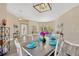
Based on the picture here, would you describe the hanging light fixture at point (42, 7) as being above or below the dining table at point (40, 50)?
above

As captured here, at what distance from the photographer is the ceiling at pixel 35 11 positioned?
1521 mm

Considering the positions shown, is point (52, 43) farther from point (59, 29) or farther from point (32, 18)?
point (32, 18)

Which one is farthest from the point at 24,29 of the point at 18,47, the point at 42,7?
the point at 42,7

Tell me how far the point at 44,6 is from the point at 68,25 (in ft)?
1.27

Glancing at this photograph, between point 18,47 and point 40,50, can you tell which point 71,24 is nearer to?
point 40,50

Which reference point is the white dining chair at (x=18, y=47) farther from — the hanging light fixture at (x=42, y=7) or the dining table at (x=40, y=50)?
the hanging light fixture at (x=42, y=7)

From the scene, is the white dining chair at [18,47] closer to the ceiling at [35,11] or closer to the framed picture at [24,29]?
the framed picture at [24,29]

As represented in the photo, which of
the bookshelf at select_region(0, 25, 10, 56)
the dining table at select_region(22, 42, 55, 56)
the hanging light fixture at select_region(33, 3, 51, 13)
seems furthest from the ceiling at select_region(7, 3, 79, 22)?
the dining table at select_region(22, 42, 55, 56)

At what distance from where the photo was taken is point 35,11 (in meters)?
1.56

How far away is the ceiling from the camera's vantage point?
1521mm

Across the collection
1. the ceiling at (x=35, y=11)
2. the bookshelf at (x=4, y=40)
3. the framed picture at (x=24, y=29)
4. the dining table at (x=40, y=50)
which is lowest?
the dining table at (x=40, y=50)

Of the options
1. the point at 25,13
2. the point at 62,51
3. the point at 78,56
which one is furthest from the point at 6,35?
the point at 78,56

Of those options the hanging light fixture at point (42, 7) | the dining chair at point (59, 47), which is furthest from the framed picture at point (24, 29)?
the dining chair at point (59, 47)

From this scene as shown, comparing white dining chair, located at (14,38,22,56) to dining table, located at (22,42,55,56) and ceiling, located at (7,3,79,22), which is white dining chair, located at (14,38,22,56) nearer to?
dining table, located at (22,42,55,56)
